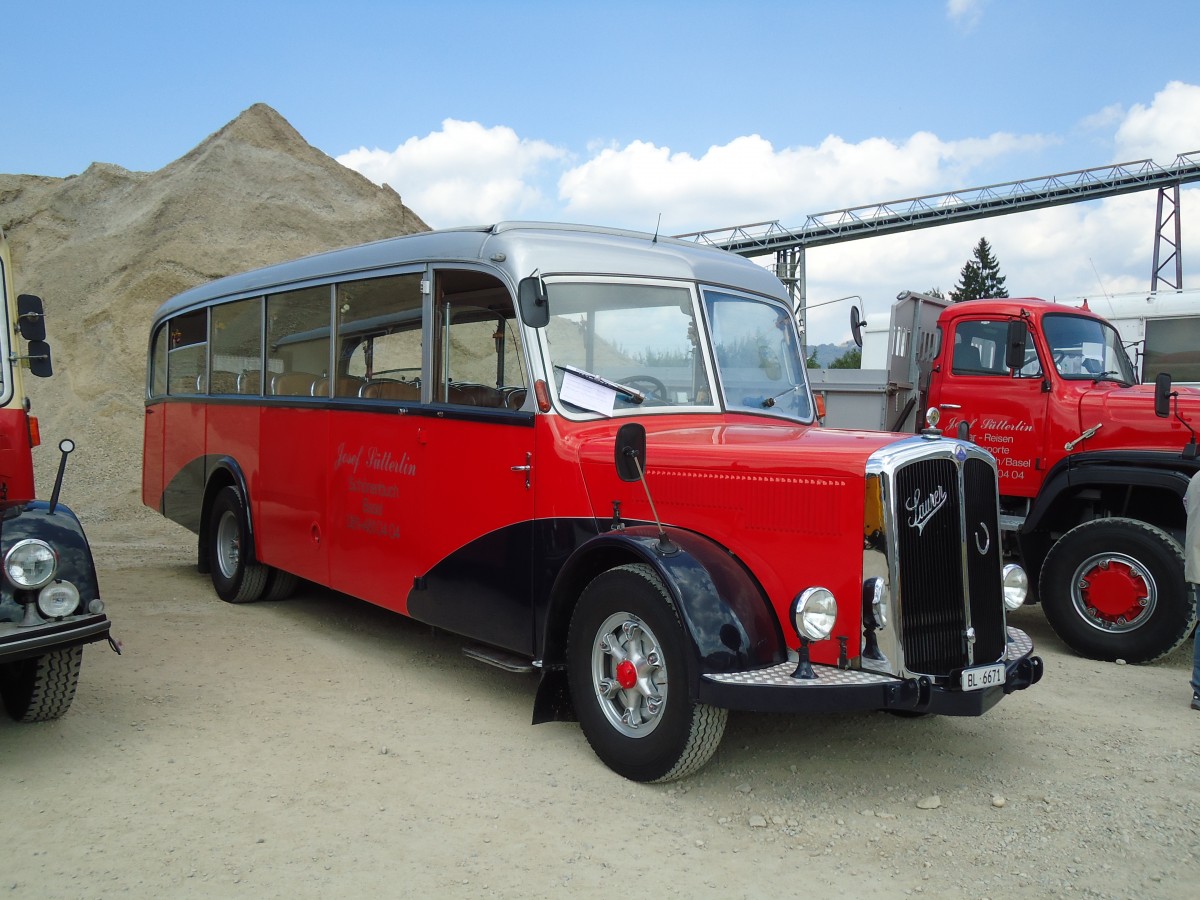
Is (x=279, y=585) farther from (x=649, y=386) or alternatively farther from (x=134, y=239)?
(x=134, y=239)

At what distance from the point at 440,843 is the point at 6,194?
2290 cm

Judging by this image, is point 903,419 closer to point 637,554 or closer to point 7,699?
point 637,554

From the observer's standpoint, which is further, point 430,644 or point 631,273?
point 430,644

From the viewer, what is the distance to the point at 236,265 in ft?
61.6

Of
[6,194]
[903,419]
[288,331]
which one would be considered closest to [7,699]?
[288,331]

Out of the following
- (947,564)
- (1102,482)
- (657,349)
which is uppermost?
(657,349)

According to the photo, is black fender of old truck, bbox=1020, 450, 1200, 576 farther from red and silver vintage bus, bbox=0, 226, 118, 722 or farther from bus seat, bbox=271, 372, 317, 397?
red and silver vintage bus, bbox=0, 226, 118, 722

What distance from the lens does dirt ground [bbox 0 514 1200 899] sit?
140 inches

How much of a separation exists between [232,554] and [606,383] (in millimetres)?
4495

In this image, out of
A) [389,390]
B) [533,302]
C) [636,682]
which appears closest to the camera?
[636,682]

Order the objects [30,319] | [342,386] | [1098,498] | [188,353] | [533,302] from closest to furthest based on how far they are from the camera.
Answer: [533,302]
[30,319]
[342,386]
[1098,498]
[188,353]

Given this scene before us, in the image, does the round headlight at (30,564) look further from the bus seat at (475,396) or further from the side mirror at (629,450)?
the side mirror at (629,450)

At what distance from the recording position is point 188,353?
28.9 ft

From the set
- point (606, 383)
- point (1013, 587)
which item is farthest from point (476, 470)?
point (1013, 587)
